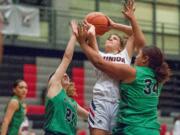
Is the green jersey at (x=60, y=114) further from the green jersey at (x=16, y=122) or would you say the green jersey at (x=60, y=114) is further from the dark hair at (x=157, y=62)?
the green jersey at (x=16, y=122)

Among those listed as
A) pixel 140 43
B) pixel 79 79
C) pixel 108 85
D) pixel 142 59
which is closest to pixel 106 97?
pixel 108 85

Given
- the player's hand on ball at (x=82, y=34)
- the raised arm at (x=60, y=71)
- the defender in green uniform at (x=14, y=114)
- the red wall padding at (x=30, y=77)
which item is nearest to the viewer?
the player's hand on ball at (x=82, y=34)

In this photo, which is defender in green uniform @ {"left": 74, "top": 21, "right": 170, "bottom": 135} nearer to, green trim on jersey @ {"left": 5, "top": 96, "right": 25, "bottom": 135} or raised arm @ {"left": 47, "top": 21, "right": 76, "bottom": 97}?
raised arm @ {"left": 47, "top": 21, "right": 76, "bottom": 97}

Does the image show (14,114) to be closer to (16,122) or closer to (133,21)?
(16,122)

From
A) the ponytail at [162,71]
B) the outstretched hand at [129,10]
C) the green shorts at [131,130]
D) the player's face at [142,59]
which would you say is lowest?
the green shorts at [131,130]

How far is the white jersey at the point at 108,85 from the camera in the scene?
281 inches

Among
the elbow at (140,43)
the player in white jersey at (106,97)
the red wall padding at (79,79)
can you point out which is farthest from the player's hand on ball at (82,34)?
the red wall padding at (79,79)

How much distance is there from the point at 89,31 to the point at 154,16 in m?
16.4

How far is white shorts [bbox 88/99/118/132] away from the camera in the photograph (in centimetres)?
710

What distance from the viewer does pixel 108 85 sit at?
7129 millimetres

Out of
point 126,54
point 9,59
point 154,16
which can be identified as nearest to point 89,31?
point 126,54

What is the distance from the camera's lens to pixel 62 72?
288 inches

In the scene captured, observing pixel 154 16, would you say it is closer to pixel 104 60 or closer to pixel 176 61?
pixel 176 61

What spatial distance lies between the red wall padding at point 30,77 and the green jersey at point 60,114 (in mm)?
11252
